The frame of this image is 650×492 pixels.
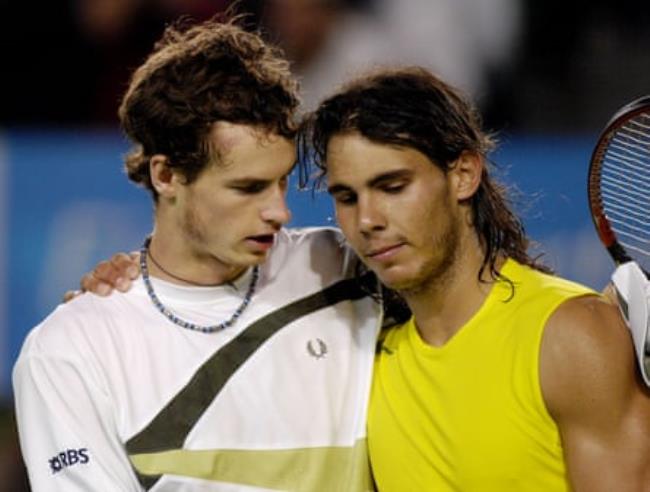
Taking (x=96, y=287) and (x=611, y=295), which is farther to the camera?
(x=96, y=287)

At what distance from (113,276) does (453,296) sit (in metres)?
0.94

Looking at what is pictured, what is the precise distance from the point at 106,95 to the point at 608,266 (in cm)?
235

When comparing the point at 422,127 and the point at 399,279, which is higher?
the point at 422,127

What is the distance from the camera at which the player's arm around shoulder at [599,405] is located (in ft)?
13.9

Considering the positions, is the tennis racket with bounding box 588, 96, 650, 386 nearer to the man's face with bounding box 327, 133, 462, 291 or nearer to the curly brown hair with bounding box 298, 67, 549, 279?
the curly brown hair with bounding box 298, 67, 549, 279

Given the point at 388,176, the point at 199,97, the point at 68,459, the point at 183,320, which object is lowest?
the point at 68,459

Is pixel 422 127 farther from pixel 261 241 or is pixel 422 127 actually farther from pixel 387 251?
pixel 261 241

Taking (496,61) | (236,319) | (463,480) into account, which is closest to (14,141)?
(496,61)

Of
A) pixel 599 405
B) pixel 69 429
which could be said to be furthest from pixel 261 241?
pixel 599 405

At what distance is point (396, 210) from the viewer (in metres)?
4.59

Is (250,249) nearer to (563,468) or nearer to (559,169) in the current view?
(563,468)

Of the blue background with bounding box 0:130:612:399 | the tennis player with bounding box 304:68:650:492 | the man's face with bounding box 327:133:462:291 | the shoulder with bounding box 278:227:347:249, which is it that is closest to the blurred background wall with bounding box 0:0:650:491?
the blue background with bounding box 0:130:612:399

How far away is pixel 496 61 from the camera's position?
7832mm

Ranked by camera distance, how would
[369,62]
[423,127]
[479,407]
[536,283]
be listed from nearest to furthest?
1. [479,407]
2. [536,283]
3. [423,127]
4. [369,62]
